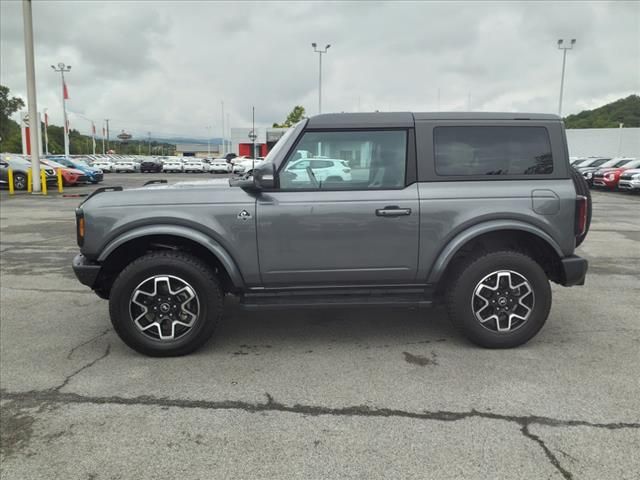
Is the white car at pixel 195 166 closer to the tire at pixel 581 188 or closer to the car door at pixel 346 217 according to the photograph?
the car door at pixel 346 217

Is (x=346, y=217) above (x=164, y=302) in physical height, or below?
above

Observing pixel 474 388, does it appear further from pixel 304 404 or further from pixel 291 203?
pixel 291 203

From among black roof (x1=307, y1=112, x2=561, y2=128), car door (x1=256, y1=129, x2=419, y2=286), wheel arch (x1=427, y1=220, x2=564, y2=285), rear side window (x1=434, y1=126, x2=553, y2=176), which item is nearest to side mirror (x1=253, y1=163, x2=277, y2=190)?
car door (x1=256, y1=129, x2=419, y2=286)

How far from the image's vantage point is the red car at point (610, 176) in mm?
23359

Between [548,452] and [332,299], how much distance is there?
6.20ft

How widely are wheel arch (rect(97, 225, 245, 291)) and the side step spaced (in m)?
0.19

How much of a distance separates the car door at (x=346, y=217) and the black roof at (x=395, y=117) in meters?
0.07

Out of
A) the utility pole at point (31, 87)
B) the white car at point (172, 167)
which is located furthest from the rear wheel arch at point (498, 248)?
the white car at point (172, 167)

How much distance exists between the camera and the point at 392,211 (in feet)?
12.9

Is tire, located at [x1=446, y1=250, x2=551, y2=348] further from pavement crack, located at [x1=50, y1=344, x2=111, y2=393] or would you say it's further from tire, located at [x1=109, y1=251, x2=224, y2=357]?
pavement crack, located at [x1=50, y1=344, x2=111, y2=393]

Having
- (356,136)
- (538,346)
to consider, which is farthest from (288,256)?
(538,346)

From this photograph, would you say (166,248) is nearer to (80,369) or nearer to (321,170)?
(80,369)

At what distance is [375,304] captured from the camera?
4.05m

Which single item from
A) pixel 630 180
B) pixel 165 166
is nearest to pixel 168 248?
pixel 630 180
